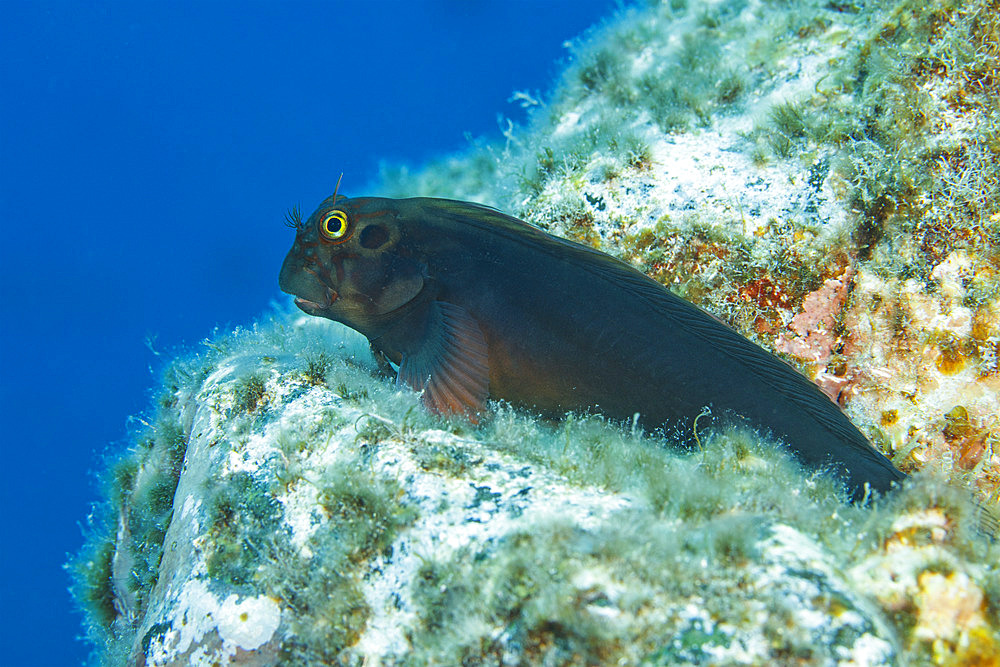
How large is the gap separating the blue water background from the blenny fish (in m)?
21.5

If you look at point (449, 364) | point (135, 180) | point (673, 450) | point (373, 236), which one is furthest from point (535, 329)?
point (135, 180)

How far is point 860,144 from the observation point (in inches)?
134

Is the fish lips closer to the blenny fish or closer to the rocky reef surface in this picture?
the blenny fish

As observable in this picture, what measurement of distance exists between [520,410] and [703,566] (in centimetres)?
172

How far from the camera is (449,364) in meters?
2.91

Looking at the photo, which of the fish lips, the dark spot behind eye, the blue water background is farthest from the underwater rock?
the blue water background

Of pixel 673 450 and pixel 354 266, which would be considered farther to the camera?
pixel 354 266

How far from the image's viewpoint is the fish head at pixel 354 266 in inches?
126

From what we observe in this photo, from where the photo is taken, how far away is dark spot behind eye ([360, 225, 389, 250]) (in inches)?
127

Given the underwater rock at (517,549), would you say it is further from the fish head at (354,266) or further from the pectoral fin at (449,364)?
the fish head at (354,266)

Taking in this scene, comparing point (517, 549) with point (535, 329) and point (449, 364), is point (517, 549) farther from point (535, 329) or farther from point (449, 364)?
point (535, 329)

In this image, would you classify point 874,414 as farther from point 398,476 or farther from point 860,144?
point 398,476

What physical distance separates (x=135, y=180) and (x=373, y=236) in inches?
1142

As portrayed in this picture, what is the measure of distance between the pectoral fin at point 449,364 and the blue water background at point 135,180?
71.8 ft
